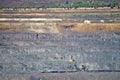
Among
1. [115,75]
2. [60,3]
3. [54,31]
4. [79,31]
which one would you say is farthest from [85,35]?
[60,3]

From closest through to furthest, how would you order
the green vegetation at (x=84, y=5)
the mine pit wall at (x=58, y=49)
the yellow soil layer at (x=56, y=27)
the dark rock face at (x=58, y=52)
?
the mine pit wall at (x=58, y=49), the dark rock face at (x=58, y=52), the yellow soil layer at (x=56, y=27), the green vegetation at (x=84, y=5)

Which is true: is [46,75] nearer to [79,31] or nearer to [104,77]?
[104,77]

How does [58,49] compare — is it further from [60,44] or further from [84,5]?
[84,5]

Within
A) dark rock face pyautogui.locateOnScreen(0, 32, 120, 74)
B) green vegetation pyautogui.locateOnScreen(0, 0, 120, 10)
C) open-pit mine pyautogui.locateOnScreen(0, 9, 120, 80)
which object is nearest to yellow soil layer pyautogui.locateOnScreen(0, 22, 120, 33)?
open-pit mine pyautogui.locateOnScreen(0, 9, 120, 80)

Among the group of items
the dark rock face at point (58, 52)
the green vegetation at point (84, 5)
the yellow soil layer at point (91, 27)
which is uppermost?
the green vegetation at point (84, 5)

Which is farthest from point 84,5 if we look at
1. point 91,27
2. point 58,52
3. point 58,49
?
point 58,52

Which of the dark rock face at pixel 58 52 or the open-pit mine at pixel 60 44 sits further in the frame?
the dark rock face at pixel 58 52

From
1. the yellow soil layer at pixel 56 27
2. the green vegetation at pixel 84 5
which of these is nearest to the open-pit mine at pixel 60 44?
the yellow soil layer at pixel 56 27

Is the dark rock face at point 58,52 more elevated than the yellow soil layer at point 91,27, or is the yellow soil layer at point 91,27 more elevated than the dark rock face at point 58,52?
the yellow soil layer at point 91,27

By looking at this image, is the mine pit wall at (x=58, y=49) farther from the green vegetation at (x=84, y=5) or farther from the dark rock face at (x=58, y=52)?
the green vegetation at (x=84, y=5)
